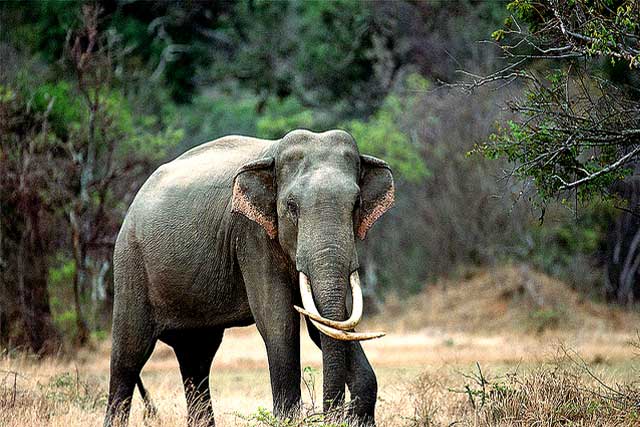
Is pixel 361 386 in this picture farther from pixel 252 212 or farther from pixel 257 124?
pixel 257 124

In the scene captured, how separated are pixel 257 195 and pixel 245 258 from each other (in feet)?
2.33

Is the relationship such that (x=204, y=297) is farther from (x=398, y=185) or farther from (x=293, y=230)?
(x=398, y=185)

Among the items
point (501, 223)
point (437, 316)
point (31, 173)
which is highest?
point (31, 173)

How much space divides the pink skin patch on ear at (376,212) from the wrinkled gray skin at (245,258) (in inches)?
2.6

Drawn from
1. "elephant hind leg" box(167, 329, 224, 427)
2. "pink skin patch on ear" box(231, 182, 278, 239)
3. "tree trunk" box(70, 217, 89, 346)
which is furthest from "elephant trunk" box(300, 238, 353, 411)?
"tree trunk" box(70, 217, 89, 346)

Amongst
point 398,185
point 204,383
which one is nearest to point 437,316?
point 398,185

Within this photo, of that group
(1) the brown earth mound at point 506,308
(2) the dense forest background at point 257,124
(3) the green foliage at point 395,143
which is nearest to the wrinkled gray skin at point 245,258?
(2) the dense forest background at point 257,124

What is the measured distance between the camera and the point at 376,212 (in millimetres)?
10641

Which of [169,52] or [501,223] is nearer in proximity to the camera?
[501,223]

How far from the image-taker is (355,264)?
32.8ft

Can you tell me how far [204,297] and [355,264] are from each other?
2241 millimetres

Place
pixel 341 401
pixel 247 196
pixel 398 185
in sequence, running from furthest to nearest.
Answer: pixel 398 185
pixel 247 196
pixel 341 401

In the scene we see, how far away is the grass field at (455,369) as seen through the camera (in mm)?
10812

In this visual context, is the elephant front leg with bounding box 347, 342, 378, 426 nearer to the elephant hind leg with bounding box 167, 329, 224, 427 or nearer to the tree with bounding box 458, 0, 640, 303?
the tree with bounding box 458, 0, 640, 303
